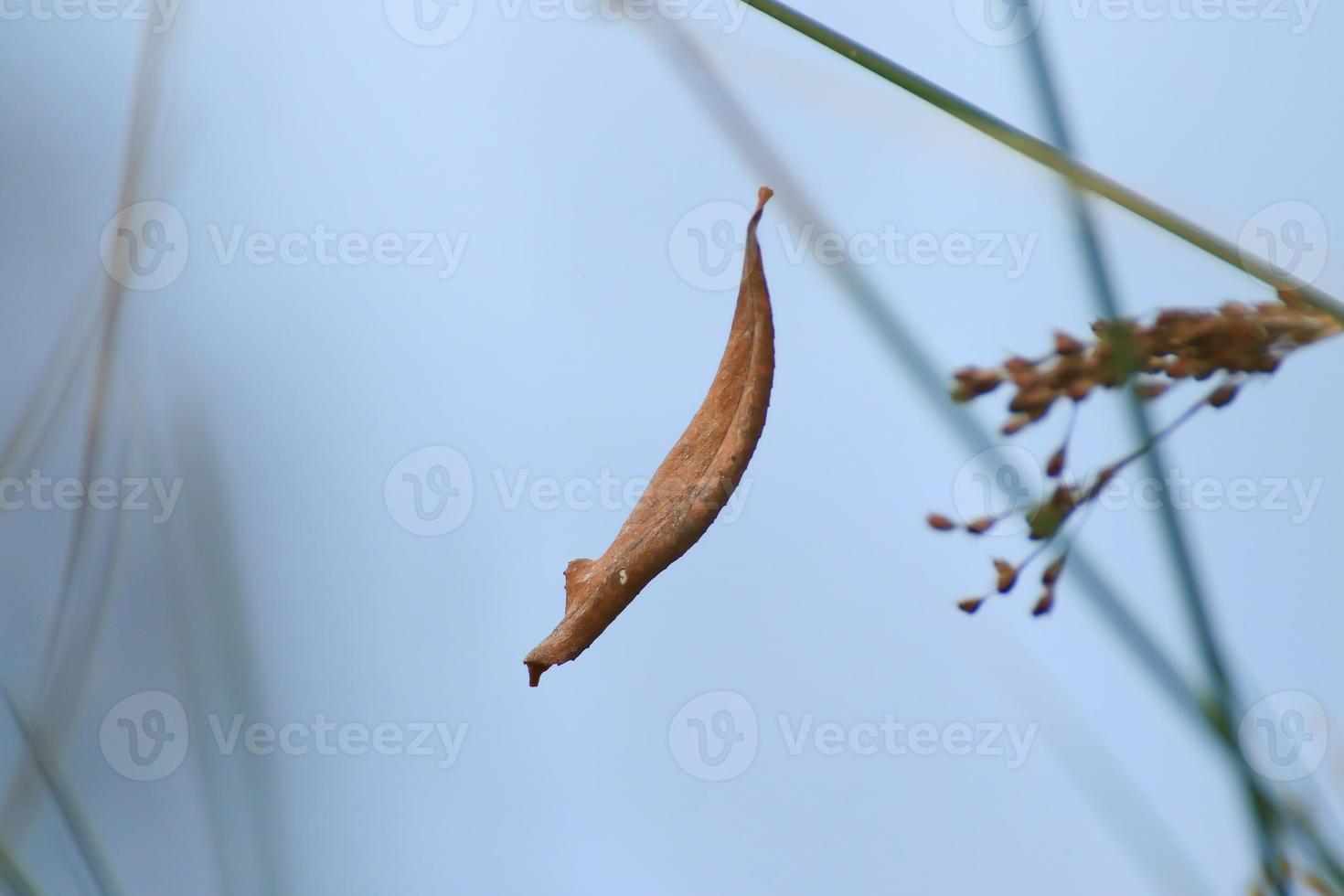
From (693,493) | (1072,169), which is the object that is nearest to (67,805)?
(693,493)

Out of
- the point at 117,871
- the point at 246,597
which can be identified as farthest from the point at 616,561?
the point at 117,871

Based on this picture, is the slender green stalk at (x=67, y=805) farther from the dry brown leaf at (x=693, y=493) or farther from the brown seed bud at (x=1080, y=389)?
the brown seed bud at (x=1080, y=389)

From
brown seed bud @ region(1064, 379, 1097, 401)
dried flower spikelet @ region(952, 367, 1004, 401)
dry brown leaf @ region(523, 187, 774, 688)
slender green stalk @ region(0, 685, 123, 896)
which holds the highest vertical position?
slender green stalk @ region(0, 685, 123, 896)

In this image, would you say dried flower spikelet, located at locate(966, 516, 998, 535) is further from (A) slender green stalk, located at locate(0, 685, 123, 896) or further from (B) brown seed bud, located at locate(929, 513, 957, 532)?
(A) slender green stalk, located at locate(0, 685, 123, 896)

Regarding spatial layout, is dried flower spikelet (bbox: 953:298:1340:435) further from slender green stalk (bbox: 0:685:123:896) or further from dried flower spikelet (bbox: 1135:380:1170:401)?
slender green stalk (bbox: 0:685:123:896)

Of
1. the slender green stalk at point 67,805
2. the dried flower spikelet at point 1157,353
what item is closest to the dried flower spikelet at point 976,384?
the dried flower spikelet at point 1157,353

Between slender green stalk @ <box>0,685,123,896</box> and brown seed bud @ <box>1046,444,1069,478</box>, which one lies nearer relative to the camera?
brown seed bud @ <box>1046,444,1069,478</box>

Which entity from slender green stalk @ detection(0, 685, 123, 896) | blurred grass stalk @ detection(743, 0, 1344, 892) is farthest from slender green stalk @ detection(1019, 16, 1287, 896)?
slender green stalk @ detection(0, 685, 123, 896)

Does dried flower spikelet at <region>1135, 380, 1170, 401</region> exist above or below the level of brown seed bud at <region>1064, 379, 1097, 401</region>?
below
